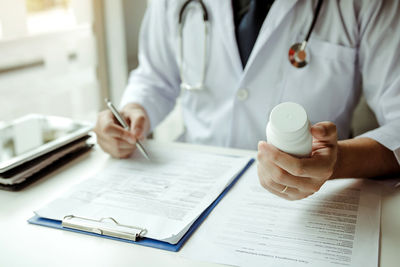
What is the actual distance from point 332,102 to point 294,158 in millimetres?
527

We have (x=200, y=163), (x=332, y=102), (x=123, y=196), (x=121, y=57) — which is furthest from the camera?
(x=121, y=57)

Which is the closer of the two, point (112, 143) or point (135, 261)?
point (135, 261)

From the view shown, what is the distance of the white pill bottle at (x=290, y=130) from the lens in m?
0.63

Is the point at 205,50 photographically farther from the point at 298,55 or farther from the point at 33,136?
the point at 33,136

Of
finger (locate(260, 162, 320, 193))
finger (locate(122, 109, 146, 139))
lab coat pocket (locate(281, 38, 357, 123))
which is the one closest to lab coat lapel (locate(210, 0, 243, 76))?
lab coat pocket (locate(281, 38, 357, 123))

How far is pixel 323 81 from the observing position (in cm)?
111

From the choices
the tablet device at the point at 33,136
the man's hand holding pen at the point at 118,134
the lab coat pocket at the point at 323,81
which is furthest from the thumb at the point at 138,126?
the lab coat pocket at the point at 323,81

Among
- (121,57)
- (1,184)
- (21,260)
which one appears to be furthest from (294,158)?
(121,57)

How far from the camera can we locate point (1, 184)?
0.90 meters

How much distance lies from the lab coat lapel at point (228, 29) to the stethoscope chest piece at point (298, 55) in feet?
0.47

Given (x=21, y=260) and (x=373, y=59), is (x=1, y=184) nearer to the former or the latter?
(x=21, y=260)

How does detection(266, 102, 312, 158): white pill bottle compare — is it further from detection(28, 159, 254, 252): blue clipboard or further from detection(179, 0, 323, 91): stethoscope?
detection(179, 0, 323, 91): stethoscope

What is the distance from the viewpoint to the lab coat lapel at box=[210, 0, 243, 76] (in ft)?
3.80

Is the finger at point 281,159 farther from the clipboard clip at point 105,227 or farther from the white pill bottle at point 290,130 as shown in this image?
the clipboard clip at point 105,227
